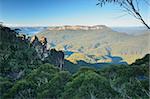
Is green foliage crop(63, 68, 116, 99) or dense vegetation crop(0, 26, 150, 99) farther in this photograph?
green foliage crop(63, 68, 116, 99)

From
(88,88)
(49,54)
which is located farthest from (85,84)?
(49,54)

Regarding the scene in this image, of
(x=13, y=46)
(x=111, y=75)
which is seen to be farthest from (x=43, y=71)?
(x=13, y=46)

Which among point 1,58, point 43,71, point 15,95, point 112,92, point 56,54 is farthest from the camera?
point 56,54

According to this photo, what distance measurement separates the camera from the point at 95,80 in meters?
23.8

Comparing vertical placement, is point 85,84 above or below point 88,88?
above

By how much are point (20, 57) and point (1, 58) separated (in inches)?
212

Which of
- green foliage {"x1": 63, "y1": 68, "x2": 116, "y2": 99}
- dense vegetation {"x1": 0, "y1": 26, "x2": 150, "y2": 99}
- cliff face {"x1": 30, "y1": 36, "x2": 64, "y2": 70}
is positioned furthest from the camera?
cliff face {"x1": 30, "y1": 36, "x2": 64, "y2": 70}

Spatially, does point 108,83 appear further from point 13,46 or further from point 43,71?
point 13,46

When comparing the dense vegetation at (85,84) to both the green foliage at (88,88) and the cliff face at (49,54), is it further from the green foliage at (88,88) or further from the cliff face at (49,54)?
the cliff face at (49,54)

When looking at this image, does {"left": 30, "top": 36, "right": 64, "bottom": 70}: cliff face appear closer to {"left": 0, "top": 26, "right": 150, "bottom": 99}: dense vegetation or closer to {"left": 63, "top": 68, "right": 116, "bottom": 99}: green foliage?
{"left": 0, "top": 26, "right": 150, "bottom": 99}: dense vegetation

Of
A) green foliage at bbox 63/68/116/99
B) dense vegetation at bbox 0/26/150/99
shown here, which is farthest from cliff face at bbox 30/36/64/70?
green foliage at bbox 63/68/116/99

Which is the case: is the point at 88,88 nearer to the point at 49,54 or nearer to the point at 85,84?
the point at 85,84

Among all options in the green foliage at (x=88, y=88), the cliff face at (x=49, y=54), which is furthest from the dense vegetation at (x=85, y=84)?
the cliff face at (x=49, y=54)

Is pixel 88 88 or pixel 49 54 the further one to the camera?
pixel 49 54
